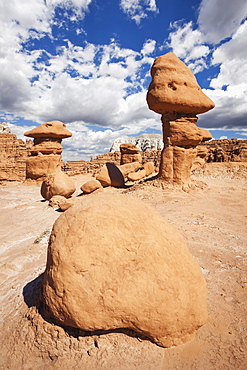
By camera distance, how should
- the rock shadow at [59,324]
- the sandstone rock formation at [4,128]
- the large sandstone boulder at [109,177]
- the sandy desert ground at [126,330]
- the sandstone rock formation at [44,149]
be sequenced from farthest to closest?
the sandstone rock formation at [4,128] → the sandstone rock formation at [44,149] → the large sandstone boulder at [109,177] → the rock shadow at [59,324] → the sandy desert ground at [126,330]

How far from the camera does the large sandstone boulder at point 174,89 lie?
6887 mm

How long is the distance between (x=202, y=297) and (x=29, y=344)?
1529mm

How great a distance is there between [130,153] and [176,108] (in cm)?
715

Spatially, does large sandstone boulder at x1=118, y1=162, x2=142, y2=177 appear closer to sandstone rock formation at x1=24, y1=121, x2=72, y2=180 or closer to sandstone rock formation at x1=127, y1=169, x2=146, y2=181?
sandstone rock formation at x1=127, y1=169, x2=146, y2=181

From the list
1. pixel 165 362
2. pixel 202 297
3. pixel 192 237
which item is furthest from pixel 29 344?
pixel 192 237

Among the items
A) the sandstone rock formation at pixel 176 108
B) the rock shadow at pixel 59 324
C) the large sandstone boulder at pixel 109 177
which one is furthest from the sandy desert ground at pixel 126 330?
the large sandstone boulder at pixel 109 177

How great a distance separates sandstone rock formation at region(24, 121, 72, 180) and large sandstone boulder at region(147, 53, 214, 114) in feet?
23.9

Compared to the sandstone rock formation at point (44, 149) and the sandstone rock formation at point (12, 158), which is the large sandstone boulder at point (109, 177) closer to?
the sandstone rock formation at point (44, 149)

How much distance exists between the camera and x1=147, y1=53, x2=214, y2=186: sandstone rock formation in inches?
272

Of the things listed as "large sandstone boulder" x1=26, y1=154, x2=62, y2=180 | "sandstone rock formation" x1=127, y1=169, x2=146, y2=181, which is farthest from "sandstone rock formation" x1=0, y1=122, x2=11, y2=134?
"sandstone rock formation" x1=127, y1=169, x2=146, y2=181

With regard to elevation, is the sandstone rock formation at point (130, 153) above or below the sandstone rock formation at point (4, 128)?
below

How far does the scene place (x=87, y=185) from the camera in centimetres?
803

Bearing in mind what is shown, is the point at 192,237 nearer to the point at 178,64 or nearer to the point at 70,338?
the point at 70,338

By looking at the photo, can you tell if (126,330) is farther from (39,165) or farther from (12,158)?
(12,158)
